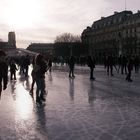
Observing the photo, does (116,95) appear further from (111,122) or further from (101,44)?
(101,44)

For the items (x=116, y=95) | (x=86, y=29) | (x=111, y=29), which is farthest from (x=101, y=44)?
(x=116, y=95)

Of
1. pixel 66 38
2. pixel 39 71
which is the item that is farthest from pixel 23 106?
pixel 66 38

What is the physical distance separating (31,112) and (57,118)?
1220 mm

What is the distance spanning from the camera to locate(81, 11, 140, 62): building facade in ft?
318

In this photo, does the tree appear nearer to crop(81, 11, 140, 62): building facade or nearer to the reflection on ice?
crop(81, 11, 140, 62): building facade

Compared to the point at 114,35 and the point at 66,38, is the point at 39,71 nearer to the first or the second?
the point at 114,35

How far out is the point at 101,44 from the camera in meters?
124

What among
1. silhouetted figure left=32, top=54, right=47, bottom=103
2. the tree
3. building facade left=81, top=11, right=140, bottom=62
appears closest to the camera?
silhouetted figure left=32, top=54, right=47, bottom=103

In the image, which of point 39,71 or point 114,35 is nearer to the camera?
point 39,71

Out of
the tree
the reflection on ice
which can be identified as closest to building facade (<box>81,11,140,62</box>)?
the tree

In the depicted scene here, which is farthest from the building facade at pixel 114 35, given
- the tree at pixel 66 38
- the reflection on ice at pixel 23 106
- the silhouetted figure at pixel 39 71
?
the silhouetted figure at pixel 39 71

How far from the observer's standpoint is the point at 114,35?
115 m

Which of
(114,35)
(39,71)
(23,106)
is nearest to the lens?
(23,106)

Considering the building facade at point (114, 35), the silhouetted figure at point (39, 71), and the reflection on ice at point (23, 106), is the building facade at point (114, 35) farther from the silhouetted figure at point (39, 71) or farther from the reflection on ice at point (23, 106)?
the silhouetted figure at point (39, 71)
